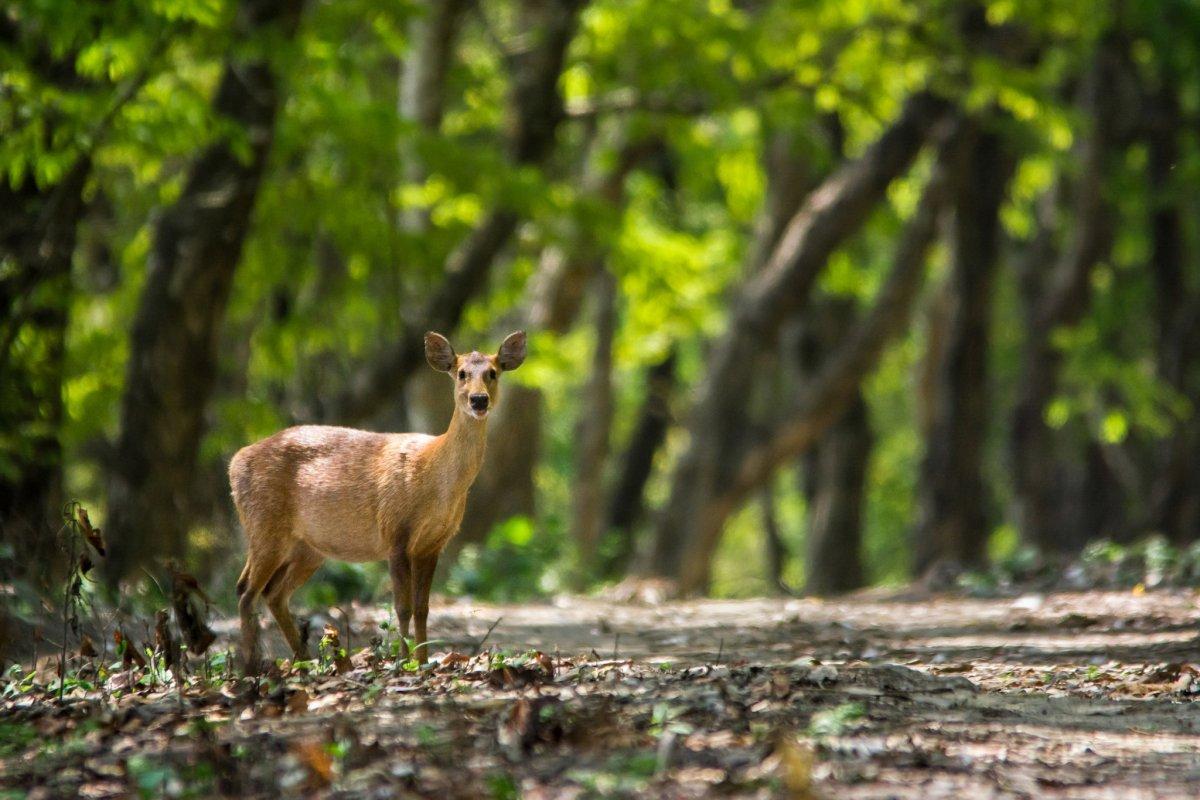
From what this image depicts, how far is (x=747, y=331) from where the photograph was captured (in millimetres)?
19953

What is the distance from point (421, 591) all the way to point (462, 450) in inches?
27.8

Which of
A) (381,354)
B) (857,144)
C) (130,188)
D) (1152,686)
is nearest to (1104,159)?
(857,144)

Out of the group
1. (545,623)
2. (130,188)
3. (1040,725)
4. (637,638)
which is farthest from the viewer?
(130,188)

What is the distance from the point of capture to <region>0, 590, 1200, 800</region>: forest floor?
5652mm

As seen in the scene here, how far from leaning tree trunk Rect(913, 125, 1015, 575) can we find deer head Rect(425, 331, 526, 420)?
12591mm

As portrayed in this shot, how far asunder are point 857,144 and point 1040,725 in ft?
68.8

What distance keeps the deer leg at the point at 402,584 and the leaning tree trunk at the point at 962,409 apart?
1284 centimetres

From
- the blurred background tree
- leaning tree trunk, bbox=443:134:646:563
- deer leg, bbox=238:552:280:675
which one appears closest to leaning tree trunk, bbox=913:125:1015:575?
the blurred background tree

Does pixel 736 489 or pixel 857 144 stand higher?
pixel 857 144

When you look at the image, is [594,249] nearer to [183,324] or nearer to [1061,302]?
[183,324]

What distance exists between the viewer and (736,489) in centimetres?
2047

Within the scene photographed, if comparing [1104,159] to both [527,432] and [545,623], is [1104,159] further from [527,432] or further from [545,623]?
[545,623]

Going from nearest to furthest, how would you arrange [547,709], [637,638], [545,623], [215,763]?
1. [215,763]
2. [547,709]
3. [637,638]
4. [545,623]

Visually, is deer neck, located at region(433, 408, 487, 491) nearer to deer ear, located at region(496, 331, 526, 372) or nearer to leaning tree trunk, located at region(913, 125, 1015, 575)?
deer ear, located at region(496, 331, 526, 372)
